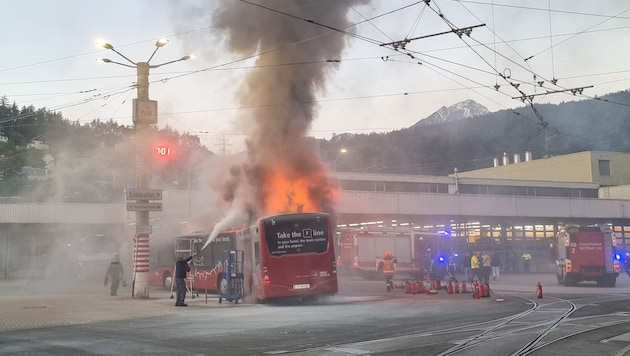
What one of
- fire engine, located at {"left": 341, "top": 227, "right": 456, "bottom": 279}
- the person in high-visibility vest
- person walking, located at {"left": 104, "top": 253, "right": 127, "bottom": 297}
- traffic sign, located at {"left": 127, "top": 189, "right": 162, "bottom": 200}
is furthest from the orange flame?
the person in high-visibility vest

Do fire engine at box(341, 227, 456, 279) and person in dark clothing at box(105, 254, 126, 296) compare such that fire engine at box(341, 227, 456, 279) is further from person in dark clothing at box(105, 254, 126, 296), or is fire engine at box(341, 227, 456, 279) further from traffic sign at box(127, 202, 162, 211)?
traffic sign at box(127, 202, 162, 211)

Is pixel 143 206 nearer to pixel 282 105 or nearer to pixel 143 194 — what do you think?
Result: pixel 143 194

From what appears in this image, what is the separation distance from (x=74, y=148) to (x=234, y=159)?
24567 mm

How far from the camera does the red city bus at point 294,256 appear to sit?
1831 centimetres

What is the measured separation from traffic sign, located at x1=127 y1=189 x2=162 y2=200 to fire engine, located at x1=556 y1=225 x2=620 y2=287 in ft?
63.9

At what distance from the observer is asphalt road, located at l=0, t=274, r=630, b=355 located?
31.4ft

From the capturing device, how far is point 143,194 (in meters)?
22.1

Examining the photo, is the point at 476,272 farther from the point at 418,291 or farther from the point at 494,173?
the point at 494,173

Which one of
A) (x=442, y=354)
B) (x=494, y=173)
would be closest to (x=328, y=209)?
(x=442, y=354)

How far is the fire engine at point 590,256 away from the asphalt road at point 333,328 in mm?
8784

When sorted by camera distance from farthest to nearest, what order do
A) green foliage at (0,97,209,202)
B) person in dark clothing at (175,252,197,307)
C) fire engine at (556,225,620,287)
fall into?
green foliage at (0,97,209,202) → fire engine at (556,225,620,287) → person in dark clothing at (175,252,197,307)

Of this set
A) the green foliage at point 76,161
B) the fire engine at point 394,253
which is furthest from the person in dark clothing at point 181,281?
the green foliage at point 76,161

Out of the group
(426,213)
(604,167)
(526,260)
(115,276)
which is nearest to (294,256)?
(115,276)

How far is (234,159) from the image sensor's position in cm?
2739
